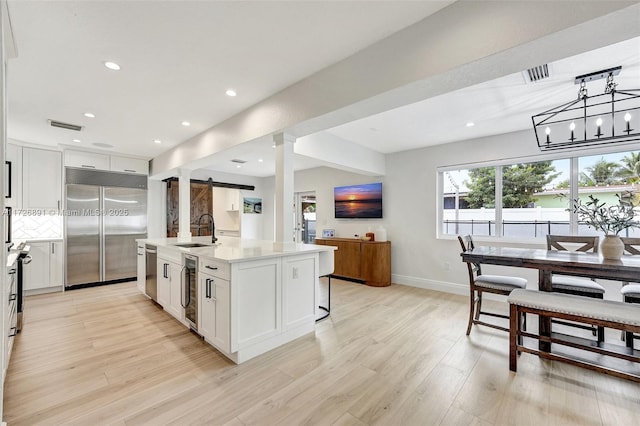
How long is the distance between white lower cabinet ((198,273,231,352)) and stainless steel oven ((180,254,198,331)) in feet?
0.52

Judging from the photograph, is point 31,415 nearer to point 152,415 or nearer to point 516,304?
point 152,415

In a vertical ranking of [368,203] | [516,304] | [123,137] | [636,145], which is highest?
[123,137]

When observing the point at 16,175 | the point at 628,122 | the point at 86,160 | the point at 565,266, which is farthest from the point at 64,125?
the point at 628,122

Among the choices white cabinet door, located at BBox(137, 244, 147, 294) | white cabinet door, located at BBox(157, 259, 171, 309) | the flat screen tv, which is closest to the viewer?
white cabinet door, located at BBox(157, 259, 171, 309)

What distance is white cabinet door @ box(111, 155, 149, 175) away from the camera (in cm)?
526

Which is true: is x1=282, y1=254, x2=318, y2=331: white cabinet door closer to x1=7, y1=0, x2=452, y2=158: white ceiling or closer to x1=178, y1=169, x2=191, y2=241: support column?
x1=7, y1=0, x2=452, y2=158: white ceiling

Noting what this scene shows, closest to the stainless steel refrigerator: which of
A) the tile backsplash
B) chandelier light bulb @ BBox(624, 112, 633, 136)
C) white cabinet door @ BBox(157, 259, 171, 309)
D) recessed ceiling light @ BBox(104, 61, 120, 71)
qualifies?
the tile backsplash

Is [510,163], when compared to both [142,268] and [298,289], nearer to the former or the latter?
[298,289]

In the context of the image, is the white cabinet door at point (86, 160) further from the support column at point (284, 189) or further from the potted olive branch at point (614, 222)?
Result: the potted olive branch at point (614, 222)

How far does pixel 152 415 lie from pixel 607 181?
5.40 m

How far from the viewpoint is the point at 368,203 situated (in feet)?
A: 18.4

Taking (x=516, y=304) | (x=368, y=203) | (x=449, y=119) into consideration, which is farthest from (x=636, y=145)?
(x=368, y=203)

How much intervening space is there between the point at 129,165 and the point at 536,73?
21.6 ft

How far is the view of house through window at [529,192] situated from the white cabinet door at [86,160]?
6.41m
